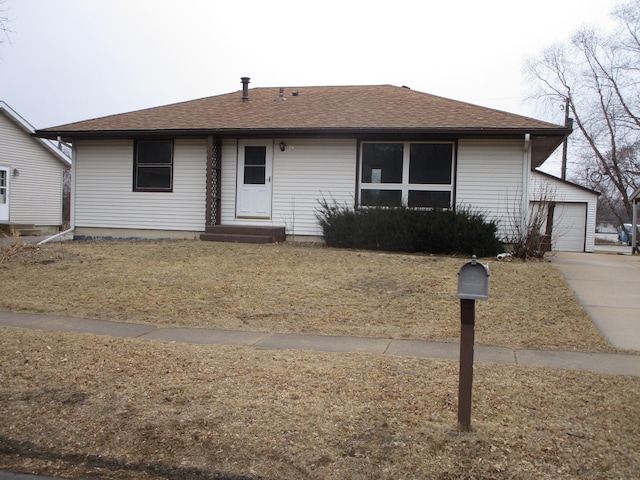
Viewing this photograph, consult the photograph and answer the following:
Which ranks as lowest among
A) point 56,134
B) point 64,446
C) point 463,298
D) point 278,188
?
point 64,446

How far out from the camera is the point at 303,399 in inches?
183

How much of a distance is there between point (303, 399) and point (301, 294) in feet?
15.0

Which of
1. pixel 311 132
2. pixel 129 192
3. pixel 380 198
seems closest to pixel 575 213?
pixel 380 198

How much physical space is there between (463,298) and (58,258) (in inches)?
414

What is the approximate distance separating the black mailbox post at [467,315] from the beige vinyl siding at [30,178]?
1040 inches

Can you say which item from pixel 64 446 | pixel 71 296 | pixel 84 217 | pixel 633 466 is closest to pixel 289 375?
pixel 64 446

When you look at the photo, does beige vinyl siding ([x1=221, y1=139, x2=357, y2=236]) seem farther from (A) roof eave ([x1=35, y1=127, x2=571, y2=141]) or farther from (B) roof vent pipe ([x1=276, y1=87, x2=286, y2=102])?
(B) roof vent pipe ([x1=276, y1=87, x2=286, y2=102])

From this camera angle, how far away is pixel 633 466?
3547 mm

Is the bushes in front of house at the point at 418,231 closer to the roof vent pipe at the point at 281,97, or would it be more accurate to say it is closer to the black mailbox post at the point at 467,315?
the roof vent pipe at the point at 281,97

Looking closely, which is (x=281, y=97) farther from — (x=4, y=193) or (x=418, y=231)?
(x=4, y=193)

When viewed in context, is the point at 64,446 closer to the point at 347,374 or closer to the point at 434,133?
the point at 347,374

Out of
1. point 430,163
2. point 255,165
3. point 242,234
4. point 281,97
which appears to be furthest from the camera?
point 281,97

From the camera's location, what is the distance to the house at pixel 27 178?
25303mm

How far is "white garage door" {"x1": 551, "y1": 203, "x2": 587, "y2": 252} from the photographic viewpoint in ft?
88.6
